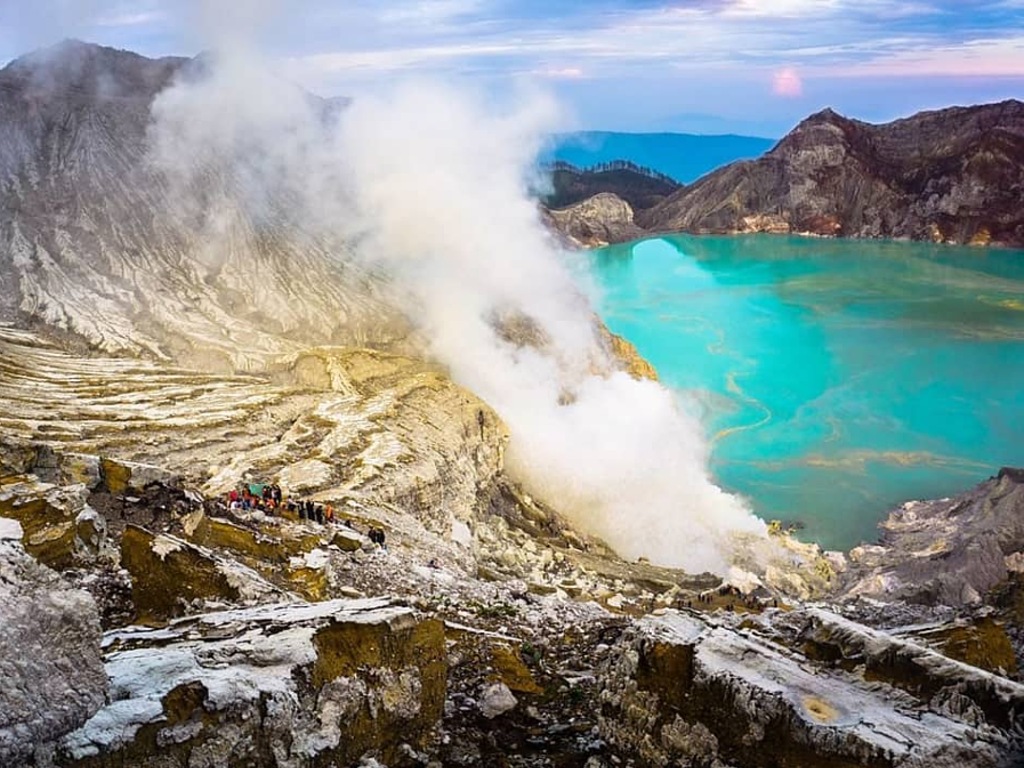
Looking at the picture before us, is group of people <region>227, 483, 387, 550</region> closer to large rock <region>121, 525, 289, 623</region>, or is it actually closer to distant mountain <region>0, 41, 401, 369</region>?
large rock <region>121, 525, 289, 623</region>

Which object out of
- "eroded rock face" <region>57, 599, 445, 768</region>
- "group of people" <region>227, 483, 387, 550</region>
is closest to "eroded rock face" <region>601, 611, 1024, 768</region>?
"eroded rock face" <region>57, 599, 445, 768</region>

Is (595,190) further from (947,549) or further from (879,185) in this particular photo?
(947,549)

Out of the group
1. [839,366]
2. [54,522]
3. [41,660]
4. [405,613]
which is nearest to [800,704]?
[405,613]

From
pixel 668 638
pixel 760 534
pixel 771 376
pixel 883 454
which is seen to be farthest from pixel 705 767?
pixel 771 376

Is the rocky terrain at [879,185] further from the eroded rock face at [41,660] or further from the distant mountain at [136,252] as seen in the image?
the eroded rock face at [41,660]

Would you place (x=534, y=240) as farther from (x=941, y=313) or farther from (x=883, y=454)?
(x=941, y=313)

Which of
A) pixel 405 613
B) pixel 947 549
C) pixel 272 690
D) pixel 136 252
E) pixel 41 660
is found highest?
pixel 41 660
